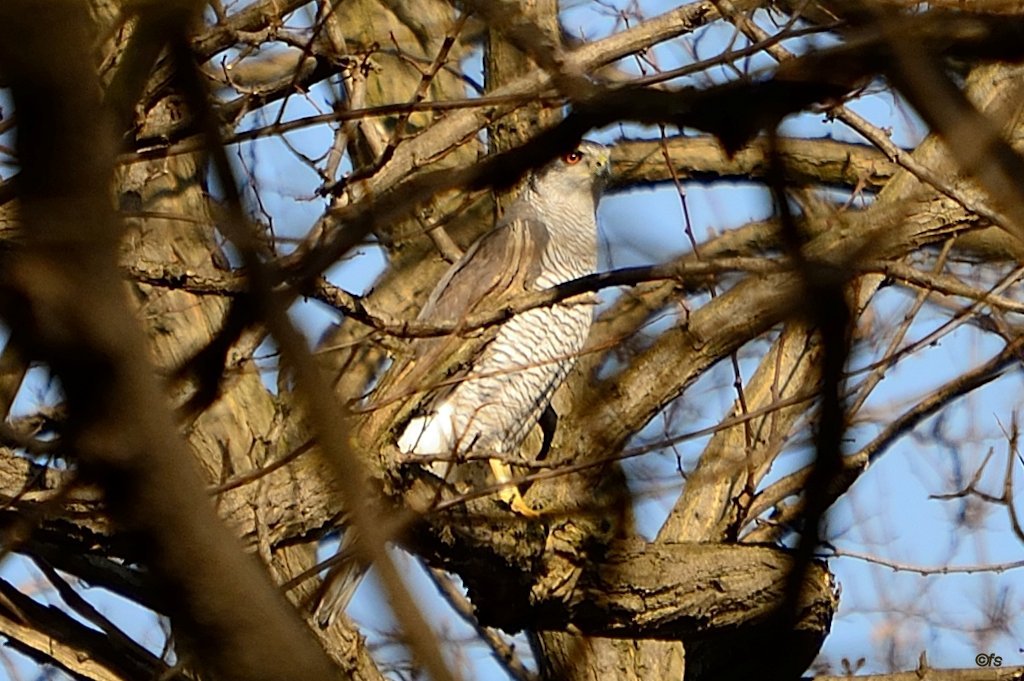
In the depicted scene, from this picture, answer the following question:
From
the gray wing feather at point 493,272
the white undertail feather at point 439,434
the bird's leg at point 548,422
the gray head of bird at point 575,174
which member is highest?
→ the gray head of bird at point 575,174

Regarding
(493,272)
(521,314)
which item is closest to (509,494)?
(521,314)

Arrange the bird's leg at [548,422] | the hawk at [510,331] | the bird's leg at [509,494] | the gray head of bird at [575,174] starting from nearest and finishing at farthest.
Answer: the bird's leg at [509,494]
the hawk at [510,331]
the bird's leg at [548,422]
the gray head of bird at [575,174]

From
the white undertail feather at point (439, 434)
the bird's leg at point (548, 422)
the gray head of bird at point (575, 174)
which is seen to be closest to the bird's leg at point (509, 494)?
the white undertail feather at point (439, 434)

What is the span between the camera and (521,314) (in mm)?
4863

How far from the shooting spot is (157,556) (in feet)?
4.46

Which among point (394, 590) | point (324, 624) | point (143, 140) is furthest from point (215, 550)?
point (324, 624)

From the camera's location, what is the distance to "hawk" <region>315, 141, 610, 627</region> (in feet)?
17.5

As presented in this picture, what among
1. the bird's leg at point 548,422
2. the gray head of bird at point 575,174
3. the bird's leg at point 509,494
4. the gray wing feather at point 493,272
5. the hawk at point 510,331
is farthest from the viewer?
the gray head of bird at point 575,174

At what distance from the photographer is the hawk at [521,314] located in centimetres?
533

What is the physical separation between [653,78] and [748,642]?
208 centimetres

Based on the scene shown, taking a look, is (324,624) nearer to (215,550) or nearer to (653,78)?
(653,78)

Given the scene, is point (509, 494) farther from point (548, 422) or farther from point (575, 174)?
point (575, 174)

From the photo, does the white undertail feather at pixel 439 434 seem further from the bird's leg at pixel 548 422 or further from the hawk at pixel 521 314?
the bird's leg at pixel 548 422

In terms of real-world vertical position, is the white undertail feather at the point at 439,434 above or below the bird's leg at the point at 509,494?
above
